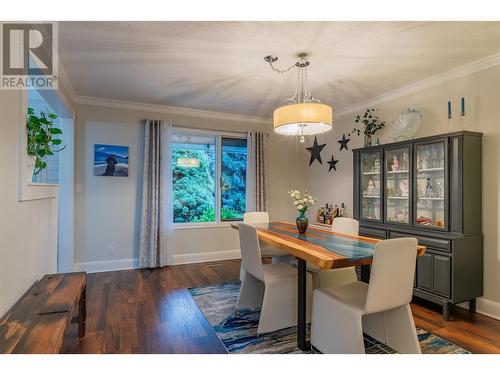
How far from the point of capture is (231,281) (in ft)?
12.0

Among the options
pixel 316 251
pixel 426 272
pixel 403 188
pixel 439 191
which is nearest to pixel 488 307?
pixel 426 272

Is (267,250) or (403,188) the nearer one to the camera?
(403,188)

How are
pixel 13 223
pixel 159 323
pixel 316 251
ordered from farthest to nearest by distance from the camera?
pixel 159 323
pixel 316 251
pixel 13 223

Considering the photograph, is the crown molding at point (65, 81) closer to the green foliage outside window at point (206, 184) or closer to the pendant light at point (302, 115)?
the green foliage outside window at point (206, 184)

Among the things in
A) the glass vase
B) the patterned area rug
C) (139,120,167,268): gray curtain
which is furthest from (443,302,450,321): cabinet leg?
(139,120,167,268): gray curtain

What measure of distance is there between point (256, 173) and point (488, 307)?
336 cm

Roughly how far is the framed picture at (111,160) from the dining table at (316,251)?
8.22ft

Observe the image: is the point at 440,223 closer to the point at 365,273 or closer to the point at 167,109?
the point at 365,273

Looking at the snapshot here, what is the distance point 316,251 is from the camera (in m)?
2.01

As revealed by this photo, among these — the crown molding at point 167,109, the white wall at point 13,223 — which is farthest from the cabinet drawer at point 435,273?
the white wall at point 13,223

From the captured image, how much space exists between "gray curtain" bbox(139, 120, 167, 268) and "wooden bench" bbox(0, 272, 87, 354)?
1.89 metres

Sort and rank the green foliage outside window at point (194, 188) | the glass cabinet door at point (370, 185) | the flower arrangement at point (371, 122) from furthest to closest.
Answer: the green foliage outside window at point (194, 188), the flower arrangement at point (371, 122), the glass cabinet door at point (370, 185)

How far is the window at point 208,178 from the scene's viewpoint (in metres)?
4.63
